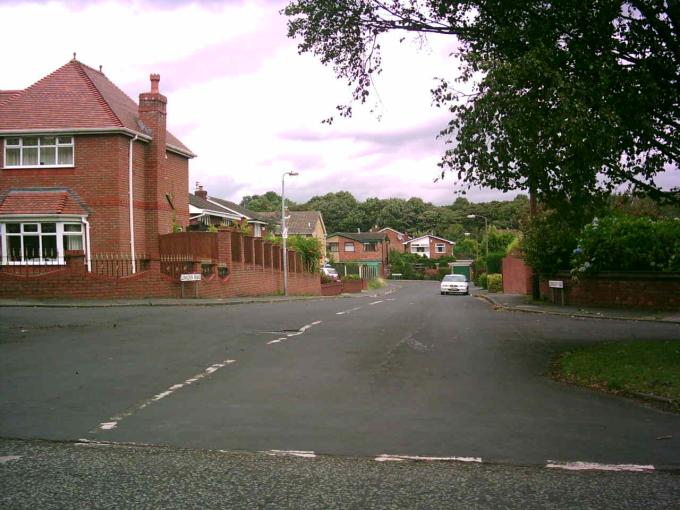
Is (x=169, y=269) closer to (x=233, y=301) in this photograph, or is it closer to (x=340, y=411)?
(x=233, y=301)

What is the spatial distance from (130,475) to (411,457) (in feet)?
7.78

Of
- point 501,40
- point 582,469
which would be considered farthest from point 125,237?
point 582,469

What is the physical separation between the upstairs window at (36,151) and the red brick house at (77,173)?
0.04 metres

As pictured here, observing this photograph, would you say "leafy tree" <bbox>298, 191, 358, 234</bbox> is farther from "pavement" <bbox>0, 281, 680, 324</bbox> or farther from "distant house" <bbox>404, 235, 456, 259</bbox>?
"pavement" <bbox>0, 281, 680, 324</bbox>

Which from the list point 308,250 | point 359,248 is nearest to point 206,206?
point 308,250

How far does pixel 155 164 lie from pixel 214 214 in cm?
1413

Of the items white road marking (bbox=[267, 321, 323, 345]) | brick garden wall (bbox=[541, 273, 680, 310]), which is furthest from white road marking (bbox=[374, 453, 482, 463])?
brick garden wall (bbox=[541, 273, 680, 310])

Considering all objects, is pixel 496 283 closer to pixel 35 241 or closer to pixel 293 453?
pixel 35 241

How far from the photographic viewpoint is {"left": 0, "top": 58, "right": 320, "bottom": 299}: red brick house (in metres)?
24.4

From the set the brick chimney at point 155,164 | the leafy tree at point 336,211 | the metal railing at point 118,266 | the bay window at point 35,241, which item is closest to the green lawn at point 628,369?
the metal railing at point 118,266

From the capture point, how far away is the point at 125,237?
27.4m

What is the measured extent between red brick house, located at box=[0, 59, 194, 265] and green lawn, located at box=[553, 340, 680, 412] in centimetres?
2119

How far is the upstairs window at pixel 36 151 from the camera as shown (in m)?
27.5

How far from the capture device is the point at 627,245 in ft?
71.4
